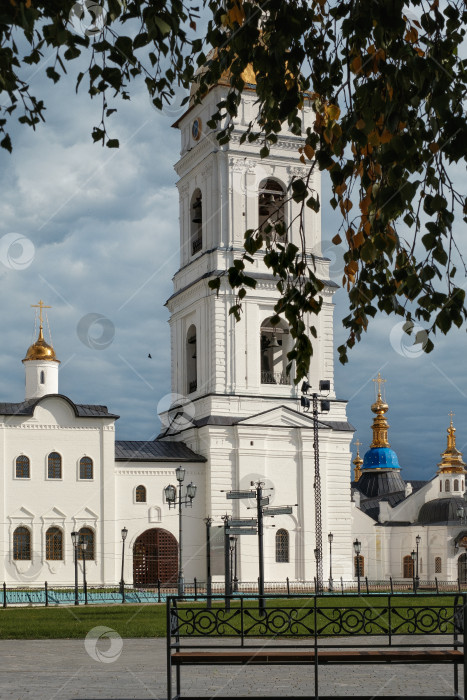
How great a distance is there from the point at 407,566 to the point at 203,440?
73.7 feet

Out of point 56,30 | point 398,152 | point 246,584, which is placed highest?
point 56,30

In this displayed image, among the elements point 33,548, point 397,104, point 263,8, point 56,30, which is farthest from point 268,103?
point 33,548

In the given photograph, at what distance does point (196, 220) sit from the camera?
5034 cm

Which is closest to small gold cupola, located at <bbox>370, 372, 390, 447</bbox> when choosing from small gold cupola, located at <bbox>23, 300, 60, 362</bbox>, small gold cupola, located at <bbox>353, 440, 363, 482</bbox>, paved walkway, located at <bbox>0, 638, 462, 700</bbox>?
small gold cupola, located at <bbox>353, 440, 363, 482</bbox>

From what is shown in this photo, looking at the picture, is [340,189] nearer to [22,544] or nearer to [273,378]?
[22,544]

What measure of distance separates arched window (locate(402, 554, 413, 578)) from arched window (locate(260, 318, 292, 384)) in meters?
20.4

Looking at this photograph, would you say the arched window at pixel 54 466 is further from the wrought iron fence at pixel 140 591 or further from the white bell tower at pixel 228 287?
the white bell tower at pixel 228 287

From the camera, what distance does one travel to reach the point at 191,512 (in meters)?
45.5

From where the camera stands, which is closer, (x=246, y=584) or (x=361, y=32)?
(x=361, y=32)

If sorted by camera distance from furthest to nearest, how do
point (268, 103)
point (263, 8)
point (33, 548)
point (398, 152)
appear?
1. point (33, 548)
2. point (268, 103)
3. point (263, 8)
4. point (398, 152)

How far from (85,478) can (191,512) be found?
4.67 metres

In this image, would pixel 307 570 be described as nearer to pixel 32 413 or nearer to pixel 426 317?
pixel 32 413

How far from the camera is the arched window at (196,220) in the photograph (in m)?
49.9

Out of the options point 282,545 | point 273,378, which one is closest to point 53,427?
point 273,378
